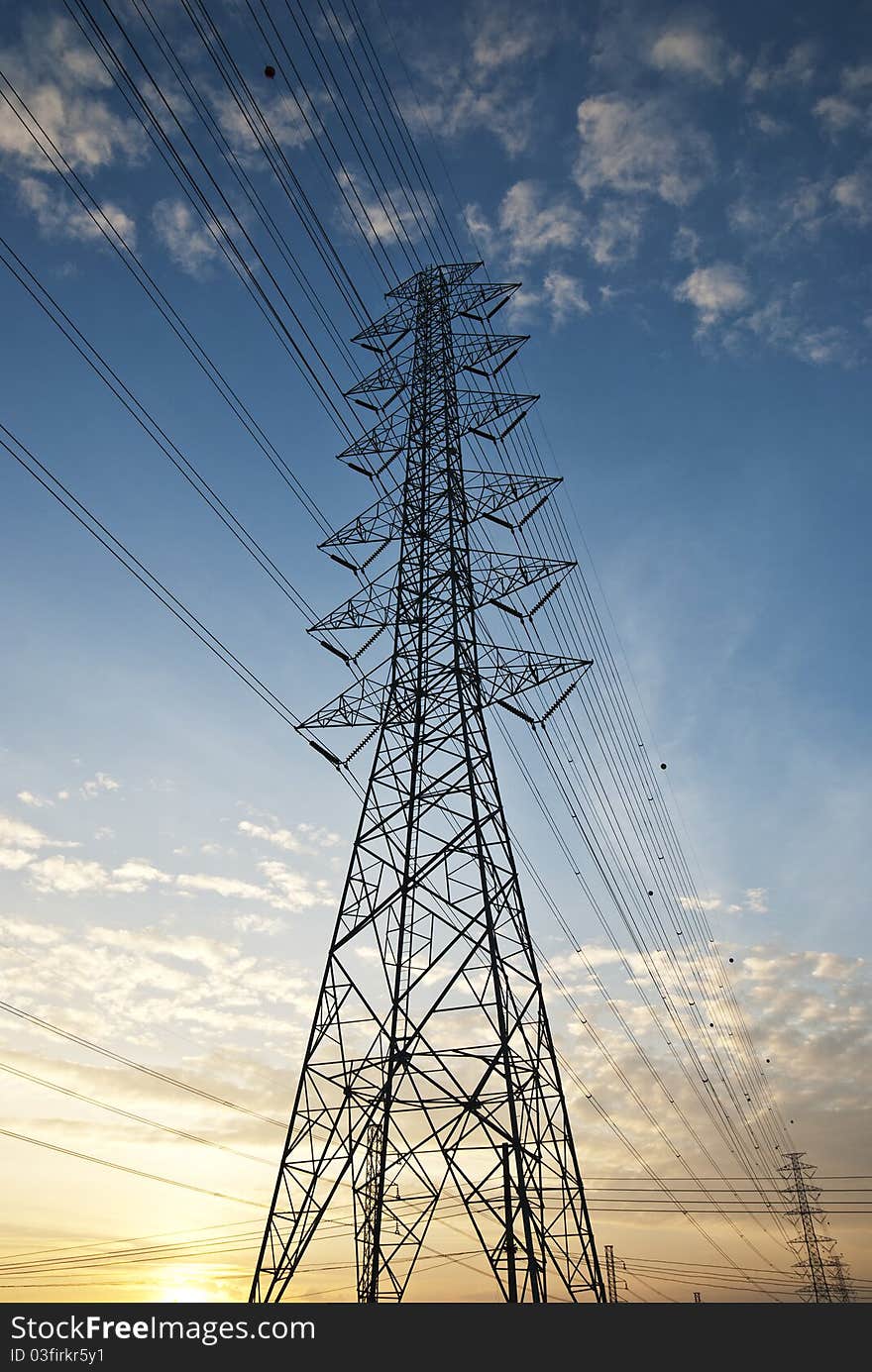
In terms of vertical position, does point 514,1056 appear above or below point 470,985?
below

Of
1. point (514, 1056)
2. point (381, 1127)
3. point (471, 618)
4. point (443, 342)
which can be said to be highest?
point (443, 342)

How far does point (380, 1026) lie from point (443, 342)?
1643 centimetres
